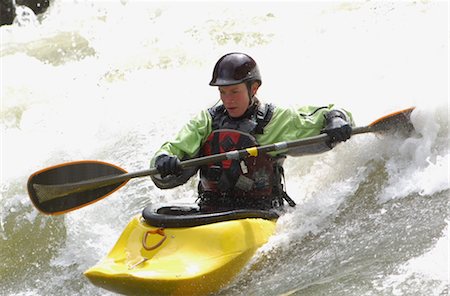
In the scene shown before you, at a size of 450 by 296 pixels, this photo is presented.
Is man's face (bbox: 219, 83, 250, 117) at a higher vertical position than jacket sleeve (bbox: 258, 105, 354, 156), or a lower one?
higher

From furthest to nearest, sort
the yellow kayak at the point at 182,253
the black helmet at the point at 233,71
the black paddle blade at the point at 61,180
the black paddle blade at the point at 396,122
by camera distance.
→ the black paddle blade at the point at 396,122
the black paddle blade at the point at 61,180
the black helmet at the point at 233,71
the yellow kayak at the point at 182,253

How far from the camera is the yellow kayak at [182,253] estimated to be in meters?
3.96

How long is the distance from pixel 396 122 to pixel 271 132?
2.51 ft

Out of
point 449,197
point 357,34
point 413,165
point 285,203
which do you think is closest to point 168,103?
point 357,34

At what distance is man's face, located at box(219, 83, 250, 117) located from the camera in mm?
4418

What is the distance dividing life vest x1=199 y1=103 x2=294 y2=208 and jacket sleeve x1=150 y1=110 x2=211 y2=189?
42 millimetres

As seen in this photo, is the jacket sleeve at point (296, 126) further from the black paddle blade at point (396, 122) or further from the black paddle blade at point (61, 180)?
the black paddle blade at point (61, 180)

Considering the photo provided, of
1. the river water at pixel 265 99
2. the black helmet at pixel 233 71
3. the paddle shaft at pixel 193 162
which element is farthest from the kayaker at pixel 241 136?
the river water at pixel 265 99

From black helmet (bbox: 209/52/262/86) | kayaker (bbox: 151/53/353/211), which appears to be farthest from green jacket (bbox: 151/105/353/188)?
black helmet (bbox: 209/52/262/86)

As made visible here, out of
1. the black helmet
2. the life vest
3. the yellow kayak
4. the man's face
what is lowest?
the yellow kayak

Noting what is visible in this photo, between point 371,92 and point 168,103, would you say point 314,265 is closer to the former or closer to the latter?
point 371,92

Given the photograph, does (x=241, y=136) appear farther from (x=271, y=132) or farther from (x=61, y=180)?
(x=61, y=180)

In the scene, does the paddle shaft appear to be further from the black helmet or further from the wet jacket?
the black helmet

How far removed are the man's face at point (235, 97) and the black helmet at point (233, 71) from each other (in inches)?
1.5
